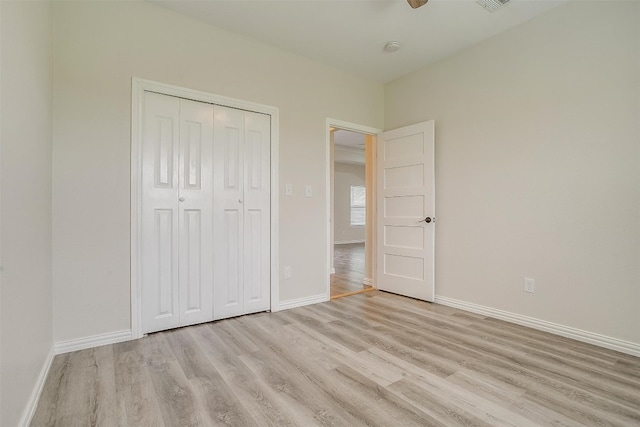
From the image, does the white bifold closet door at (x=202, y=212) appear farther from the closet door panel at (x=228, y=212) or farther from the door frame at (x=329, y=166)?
the door frame at (x=329, y=166)

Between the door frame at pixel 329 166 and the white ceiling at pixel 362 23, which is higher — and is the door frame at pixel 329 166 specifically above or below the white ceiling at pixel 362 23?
below

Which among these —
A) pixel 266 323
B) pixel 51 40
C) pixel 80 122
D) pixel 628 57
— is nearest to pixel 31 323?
pixel 80 122

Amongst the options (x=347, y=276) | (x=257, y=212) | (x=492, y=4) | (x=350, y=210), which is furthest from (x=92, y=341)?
(x=350, y=210)

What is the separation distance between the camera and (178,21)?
2.51 m

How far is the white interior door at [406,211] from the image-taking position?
10.7 feet

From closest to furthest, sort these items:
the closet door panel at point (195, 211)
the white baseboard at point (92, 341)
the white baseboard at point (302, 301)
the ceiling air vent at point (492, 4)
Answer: the white baseboard at point (92, 341)
the ceiling air vent at point (492, 4)
the closet door panel at point (195, 211)
the white baseboard at point (302, 301)

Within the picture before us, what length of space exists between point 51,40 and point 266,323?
258 centimetres

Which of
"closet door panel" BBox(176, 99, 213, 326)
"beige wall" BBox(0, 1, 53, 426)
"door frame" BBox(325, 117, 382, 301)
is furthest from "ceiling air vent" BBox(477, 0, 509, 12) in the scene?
"beige wall" BBox(0, 1, 53, 426)

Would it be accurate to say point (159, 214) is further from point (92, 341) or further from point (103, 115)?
point (92, 341)

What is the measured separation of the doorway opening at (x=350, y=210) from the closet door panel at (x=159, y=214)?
159cm

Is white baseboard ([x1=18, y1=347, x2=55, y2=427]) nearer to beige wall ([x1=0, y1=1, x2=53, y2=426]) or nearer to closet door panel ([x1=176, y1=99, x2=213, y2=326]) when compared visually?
beige wall ([x1=0, y1=1, x2=53, y2=426])

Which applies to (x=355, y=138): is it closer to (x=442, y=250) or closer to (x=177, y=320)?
(x=442, y=250)

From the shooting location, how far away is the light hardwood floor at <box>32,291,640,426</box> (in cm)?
142

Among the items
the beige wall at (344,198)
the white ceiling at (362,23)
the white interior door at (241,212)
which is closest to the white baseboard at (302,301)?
the white interior door at (241,212)
